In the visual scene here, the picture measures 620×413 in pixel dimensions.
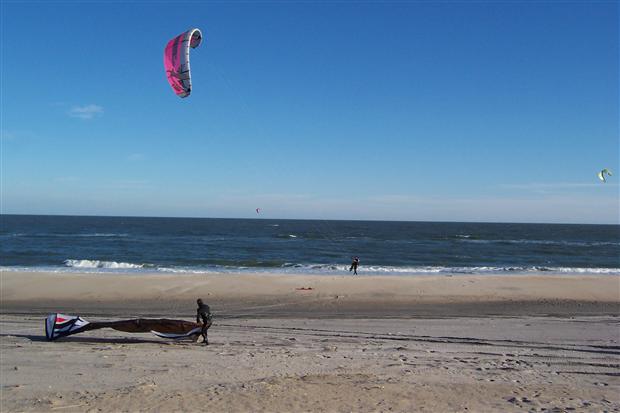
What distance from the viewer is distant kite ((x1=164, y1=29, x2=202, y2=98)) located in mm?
12195

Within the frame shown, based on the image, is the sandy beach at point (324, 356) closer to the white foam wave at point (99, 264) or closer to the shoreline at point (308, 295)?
the shoreline at point (308, 295)

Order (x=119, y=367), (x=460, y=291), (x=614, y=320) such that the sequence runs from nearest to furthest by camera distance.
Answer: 1. (x=119, y=367)
2. (x=614, y=320)
3. (x=460, y=291)

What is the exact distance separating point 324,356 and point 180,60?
25.9ft

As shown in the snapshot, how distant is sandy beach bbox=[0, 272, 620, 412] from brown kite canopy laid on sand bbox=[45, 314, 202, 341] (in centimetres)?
22

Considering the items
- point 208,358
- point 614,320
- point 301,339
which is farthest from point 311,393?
point 614,320

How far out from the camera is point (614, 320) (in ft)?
44.9

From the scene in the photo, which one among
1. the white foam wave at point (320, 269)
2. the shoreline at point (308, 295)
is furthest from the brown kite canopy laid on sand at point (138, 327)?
the white foam wave at point (320, 269)

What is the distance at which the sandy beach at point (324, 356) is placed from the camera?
6.43 m

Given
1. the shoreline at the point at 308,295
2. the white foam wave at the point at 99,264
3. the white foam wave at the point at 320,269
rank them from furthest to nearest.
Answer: the white foam wave at the point at 99,264 → the white foam wave at the point at 320,269 → the shoreline at the point at 308,295

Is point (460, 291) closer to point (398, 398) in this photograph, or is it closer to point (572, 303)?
point (572, 303)

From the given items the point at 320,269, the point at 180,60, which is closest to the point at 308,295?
the point at 180,60

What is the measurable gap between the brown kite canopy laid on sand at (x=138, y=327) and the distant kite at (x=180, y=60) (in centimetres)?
560

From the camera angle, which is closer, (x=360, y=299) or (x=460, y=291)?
(x=360, y=299)

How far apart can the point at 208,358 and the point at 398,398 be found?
11.9ft
